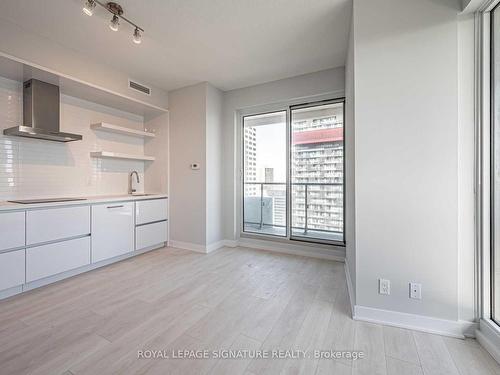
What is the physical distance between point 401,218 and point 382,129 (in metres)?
0.73

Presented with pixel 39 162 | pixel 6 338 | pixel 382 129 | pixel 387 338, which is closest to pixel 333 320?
pixel 387 338

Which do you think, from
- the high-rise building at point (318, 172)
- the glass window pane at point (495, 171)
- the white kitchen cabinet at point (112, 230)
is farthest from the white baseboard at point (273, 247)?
the glass window pane at point (495, 171)

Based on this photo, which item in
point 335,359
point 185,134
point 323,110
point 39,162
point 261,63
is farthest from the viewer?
point 185,134

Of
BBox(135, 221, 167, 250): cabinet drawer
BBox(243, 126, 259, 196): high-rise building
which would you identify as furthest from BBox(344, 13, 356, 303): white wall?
BBox(135, 221, 167, 250): cabinet drawer

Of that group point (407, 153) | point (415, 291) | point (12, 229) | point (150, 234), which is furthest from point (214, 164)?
point (415, 291)

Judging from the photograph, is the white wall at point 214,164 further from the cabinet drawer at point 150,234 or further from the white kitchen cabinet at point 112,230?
the white kitchen cabinet at point 112,230

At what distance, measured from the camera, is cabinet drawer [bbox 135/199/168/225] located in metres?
3.55

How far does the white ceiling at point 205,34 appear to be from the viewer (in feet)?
7.04

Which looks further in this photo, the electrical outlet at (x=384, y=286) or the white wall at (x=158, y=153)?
the white wall at (x=158, y=153)

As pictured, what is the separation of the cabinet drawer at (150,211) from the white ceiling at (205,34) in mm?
1980

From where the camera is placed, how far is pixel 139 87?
3.63 meters

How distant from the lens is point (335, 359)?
4.89 feet

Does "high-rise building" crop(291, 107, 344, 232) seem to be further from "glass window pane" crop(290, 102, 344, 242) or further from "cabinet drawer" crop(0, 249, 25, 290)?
"cabinet drawer" crop(0, 249, 25, 290)

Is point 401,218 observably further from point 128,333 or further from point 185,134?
point 185,134
